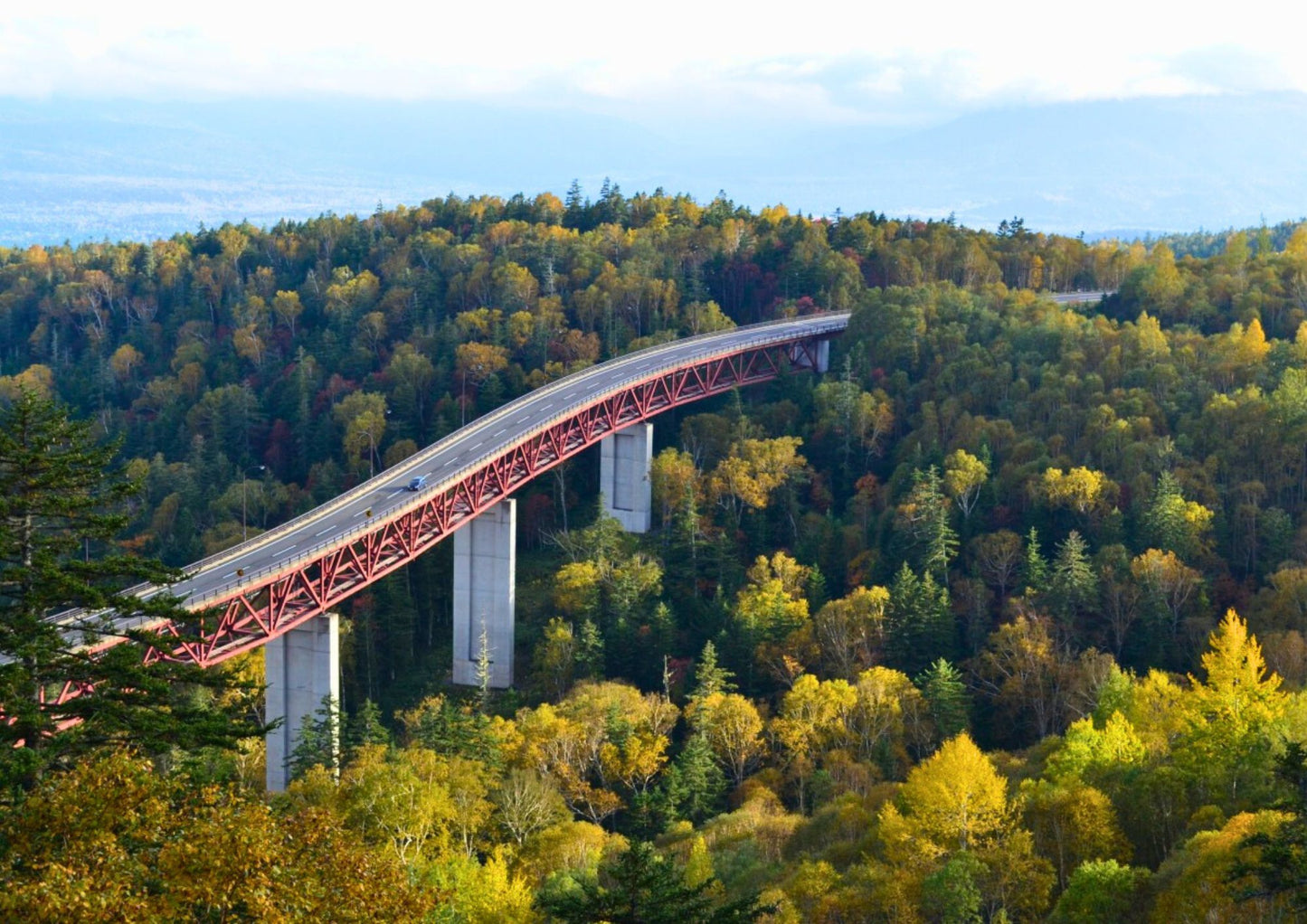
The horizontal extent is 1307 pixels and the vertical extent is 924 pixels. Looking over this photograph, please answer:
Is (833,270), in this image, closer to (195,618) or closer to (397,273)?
(397,273)

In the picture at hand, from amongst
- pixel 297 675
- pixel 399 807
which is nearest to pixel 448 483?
pixel 297 675

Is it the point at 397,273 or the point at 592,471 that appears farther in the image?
the point at 397,273

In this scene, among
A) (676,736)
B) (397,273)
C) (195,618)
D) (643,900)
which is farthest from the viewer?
(397,273)

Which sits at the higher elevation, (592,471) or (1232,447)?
(1232,447)

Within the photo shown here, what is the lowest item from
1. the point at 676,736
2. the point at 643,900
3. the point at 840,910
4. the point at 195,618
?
the point at 676,736

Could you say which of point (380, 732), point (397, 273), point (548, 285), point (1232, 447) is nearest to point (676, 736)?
point (380, 732)

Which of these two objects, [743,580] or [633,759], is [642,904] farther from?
[743,580]

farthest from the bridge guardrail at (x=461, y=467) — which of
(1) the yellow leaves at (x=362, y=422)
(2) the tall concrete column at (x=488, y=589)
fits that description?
Result: (1) the yellow leaves at (x=362, y=422)
